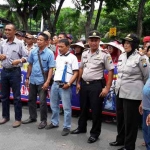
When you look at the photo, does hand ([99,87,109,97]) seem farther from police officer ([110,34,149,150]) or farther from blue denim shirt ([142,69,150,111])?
blue denim shirt ([142,69,150,111])

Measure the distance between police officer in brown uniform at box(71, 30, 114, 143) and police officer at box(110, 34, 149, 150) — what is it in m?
0.37

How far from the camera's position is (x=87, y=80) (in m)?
4.59

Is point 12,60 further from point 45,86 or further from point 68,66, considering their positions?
point 68,66

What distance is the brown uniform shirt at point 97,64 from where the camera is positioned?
446 cm

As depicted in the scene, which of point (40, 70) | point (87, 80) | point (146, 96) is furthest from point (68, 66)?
point (146, 96)

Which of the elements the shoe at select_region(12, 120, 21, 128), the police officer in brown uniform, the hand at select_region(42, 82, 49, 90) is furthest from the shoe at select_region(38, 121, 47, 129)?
the police officer in brown uniform

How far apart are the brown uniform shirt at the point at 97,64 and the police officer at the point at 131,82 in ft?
1.15

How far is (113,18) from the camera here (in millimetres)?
25922

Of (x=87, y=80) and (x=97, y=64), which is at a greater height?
(x=97, y=64)

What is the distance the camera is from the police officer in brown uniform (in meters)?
4.46

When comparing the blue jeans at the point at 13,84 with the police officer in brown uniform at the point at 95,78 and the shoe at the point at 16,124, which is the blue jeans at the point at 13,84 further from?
the police officer in brown uniform at the point at 95,78

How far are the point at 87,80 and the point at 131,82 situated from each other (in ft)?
2.74

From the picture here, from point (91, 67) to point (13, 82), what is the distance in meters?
1.56

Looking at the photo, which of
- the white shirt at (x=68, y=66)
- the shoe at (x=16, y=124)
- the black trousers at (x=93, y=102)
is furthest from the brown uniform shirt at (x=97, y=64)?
the shoe at (x=16, y=124)
